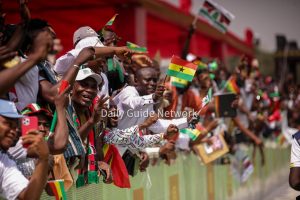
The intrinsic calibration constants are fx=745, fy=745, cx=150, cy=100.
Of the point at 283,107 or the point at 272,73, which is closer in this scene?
the point at 283,107

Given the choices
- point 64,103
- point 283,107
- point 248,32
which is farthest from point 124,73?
point 248,32

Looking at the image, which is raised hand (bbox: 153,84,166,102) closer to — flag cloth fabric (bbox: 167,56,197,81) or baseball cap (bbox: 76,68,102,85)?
flag cloth fabric (bbox: 167,56,197,81)

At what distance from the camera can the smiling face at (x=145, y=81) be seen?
7.23m

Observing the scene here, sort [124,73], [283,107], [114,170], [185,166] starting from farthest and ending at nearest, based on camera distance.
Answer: [283,107] → [185,166] → [124,73] → [114,170]

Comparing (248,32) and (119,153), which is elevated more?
(248,32)

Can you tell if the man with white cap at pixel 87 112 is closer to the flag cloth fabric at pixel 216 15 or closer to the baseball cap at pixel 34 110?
the baseball cap at pixel 34 110

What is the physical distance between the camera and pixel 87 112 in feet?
19.2

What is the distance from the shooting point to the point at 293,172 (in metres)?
5.89

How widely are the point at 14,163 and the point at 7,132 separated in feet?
0.60

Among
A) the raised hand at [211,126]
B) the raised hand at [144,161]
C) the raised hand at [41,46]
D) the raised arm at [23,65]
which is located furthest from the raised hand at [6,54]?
the raised hand at [211,126]

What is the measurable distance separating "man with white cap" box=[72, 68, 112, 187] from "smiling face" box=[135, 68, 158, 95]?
139 centimetres

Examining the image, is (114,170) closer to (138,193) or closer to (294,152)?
(138,193)

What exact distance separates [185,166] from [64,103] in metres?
4.31

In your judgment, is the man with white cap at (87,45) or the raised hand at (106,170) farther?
the raised hand at (106,170)
